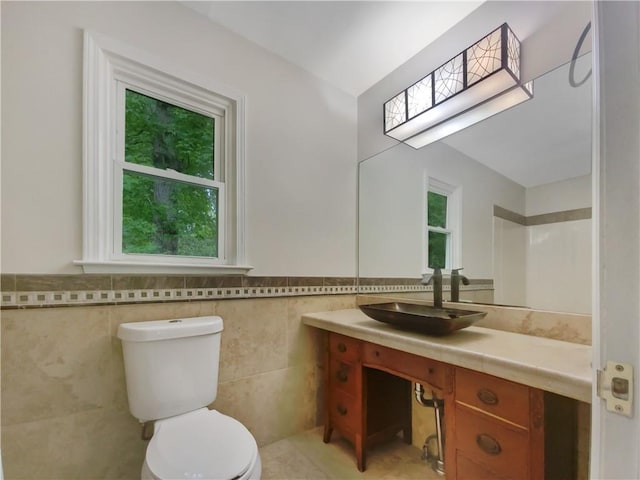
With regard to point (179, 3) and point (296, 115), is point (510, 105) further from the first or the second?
point (179, 3)

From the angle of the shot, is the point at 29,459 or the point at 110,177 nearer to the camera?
the point at 29,459

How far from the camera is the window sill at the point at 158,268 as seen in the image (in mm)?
1237

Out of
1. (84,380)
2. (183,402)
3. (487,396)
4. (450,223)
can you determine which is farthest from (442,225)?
(84,380)

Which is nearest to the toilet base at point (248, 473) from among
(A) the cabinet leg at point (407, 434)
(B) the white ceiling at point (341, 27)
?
(A) the cabinet leg at point (407, 434)

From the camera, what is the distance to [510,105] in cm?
149

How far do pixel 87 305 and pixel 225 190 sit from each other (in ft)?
2.74

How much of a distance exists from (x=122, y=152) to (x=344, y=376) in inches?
63.5

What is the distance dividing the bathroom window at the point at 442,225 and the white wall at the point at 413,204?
39 mm

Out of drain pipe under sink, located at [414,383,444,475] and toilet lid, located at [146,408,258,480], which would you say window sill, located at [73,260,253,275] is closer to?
toilet lid, located at [146,408,258,480]

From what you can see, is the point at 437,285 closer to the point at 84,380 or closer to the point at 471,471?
the point at 471,471

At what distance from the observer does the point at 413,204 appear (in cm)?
204

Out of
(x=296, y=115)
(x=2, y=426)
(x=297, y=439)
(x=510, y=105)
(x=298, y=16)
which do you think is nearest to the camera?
(x=2, y=426)

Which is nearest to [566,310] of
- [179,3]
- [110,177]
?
[110,177]

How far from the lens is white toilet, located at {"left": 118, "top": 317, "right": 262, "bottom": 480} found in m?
0.97
